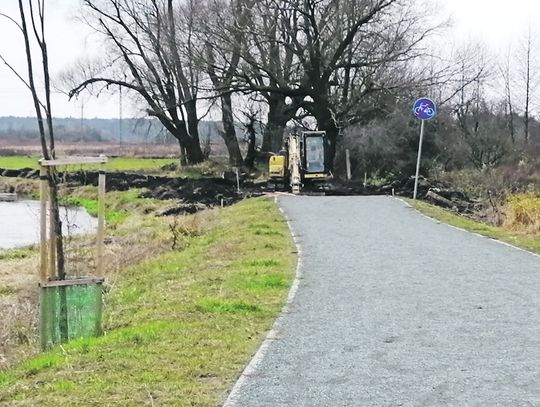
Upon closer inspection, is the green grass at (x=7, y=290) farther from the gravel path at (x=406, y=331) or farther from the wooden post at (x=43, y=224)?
the wooden post at (x=43, y=224)

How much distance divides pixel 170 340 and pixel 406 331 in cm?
226

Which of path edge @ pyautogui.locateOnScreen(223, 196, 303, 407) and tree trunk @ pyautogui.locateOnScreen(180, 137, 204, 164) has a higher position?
tree trunk @ pyautogui.locateOnScreen(180, 137, 204, 164)

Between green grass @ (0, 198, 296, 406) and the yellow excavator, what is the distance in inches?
821

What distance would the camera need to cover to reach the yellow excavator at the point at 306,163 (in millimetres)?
36250

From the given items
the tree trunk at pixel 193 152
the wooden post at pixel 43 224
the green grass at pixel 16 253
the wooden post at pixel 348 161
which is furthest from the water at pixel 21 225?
the tree trunk at pixel 193 152

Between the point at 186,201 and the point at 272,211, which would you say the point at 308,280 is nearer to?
the point at 272,211

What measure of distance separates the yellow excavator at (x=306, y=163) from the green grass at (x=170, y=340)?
2086cm

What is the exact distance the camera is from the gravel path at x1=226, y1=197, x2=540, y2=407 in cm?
655

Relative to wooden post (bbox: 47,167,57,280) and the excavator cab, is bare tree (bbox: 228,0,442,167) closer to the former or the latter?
the excavator cab

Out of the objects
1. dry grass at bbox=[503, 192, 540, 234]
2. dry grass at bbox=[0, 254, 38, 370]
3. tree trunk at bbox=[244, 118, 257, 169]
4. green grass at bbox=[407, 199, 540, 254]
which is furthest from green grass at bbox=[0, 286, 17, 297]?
tree trunk at bbox=[244, 118, 257, 169]

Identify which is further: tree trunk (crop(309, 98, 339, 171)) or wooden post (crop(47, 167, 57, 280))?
tree trunk (crop(309, 98, 339, 171))

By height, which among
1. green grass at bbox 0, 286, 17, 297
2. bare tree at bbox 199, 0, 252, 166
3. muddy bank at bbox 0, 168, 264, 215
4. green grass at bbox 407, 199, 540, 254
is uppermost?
bare tree at bbox 199, 0, 252, 166

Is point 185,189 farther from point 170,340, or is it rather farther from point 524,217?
point 170,340

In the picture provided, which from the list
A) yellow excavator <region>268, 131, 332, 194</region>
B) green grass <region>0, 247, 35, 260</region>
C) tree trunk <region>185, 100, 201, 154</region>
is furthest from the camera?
tree trunk <region>185, 100, 201, 154</region>
